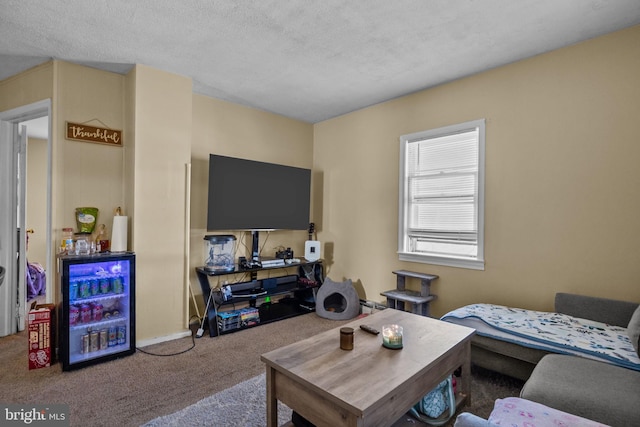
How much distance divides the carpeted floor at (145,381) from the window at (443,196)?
4.27 feet

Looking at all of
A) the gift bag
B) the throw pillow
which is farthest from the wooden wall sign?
the throw pillow

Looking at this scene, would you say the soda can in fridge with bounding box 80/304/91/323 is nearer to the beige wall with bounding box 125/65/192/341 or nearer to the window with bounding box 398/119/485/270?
the beige wall with bounding box 125/65/192/341

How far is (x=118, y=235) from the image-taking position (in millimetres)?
2910

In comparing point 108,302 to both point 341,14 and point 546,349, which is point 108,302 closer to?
point 341,14

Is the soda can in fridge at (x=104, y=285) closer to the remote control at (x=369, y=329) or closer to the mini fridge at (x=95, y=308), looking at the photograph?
the mini fridge at (x=95, y=308)

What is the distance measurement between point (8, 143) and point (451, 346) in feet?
14.6

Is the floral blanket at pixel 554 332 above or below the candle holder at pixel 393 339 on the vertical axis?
below

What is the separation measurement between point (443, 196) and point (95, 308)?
11.7 ft

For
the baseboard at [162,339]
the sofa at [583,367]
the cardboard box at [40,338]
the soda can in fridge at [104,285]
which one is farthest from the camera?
the baseboard at [162,339]

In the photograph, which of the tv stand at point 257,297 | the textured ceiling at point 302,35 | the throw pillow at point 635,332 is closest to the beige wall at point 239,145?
the tv stand at point 257,297

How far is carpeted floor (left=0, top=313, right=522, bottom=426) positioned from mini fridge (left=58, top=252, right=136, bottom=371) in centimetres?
13

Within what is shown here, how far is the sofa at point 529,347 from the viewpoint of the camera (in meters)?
2.19

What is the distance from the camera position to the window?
3.28 metres

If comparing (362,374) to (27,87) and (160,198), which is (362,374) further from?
(27,87)
